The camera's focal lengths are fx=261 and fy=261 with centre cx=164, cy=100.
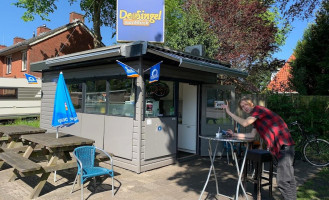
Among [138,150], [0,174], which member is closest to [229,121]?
[138,150]

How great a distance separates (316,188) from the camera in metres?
5.12

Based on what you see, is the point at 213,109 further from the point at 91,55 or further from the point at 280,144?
the point at 280,144

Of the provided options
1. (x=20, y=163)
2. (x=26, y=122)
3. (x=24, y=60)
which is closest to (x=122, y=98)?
(x=20, y=163)

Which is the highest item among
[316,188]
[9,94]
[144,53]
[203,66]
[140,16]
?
[140,16]

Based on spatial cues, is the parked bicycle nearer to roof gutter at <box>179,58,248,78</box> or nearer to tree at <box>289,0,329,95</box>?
roof gutter at <box>179,58,248,78</box>

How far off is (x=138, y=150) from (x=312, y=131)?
255 inches

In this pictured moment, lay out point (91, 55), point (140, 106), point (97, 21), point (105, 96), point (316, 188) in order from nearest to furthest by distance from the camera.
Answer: point (316, 188) < point (140, 106) < point (91, 55) < point (105, 96) < point (97, 21)

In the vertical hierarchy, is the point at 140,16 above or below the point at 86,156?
above

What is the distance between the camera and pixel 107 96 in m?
6.88

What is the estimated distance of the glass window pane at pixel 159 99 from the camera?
6276 mm

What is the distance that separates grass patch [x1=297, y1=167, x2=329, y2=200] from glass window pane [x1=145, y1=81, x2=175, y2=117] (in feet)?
10.9

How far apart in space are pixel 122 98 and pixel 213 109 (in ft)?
9.16

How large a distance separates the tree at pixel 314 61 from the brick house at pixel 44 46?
1711cm

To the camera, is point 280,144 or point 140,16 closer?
point 280,144
